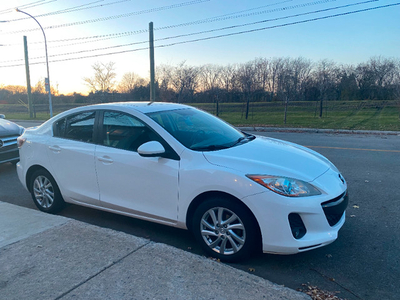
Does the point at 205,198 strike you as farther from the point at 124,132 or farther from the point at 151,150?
the point at 124,132

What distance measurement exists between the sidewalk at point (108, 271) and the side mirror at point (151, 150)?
90cm

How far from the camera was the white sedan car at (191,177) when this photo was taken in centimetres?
290

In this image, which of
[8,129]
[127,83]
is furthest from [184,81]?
[8,129]

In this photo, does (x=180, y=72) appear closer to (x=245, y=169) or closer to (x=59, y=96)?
(x=59, y=96)

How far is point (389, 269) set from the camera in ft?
9.91

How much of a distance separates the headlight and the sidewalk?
2.60 ft

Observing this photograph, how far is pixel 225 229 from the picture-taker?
121 inches

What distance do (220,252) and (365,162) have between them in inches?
232

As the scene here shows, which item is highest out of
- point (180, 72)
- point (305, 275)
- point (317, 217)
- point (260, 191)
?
point (180, 72)

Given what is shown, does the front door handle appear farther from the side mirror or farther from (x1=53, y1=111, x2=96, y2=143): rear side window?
the side mirror

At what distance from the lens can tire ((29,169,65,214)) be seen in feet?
14.6

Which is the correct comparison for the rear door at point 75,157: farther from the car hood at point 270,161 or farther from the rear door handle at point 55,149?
the car hood at point 270,161

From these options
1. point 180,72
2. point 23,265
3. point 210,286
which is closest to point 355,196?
point 210,286

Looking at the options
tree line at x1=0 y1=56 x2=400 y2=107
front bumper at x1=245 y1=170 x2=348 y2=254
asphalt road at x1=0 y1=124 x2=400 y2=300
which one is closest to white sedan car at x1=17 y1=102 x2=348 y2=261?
front bumper at x1=245 y1=170 x2=348 y2=254
